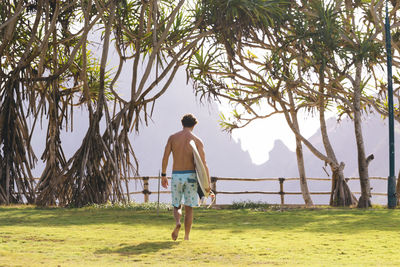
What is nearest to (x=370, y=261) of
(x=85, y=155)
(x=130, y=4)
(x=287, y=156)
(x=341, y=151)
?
(x=85, y=155)

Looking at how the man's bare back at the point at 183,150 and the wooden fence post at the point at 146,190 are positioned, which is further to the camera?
the wooden fence post at the point at 146,190

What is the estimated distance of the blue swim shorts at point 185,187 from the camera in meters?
5.88

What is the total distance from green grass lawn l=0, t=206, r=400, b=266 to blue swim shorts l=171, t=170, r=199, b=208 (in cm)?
39

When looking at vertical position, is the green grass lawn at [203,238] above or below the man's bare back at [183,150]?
below

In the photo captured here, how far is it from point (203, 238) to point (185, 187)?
92 cm

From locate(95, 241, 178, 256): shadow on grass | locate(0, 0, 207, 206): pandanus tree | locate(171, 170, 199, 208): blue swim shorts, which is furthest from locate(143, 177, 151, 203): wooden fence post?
locate(171, 170, 199, 208): blue swim shorts

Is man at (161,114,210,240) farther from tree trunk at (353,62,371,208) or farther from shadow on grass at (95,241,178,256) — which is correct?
tree trunk at (353,62,371,208)

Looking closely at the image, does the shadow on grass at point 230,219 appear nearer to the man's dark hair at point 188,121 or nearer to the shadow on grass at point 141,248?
the shadow on grass at point 141,248

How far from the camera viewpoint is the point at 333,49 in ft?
36.6

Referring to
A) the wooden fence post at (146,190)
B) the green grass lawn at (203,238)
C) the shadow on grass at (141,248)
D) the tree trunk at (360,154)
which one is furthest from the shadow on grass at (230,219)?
the wooden fence post at (146,190)

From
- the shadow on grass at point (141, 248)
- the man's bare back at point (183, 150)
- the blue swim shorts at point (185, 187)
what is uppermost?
the man's bare back at point (183, 150)

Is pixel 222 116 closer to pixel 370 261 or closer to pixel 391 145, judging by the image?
pixel 391 145

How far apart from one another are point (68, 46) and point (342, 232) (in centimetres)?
723

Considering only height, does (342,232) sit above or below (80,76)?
below
